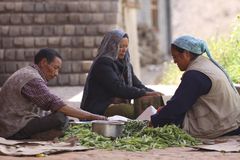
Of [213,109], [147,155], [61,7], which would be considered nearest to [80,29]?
Answer: [61,7]

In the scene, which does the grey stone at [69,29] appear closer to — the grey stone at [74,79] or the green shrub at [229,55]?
the grey stone at [74,79]

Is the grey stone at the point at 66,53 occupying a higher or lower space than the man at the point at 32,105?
lower

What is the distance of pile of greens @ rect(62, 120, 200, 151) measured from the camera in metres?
7.52

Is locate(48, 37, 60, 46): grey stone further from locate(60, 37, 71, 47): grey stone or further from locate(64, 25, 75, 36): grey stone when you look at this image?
locate(64, 25, 75, 36): grey stone

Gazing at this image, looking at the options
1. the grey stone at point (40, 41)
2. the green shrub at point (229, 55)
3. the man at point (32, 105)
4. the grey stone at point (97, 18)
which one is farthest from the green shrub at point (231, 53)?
the man at point (32, 105)

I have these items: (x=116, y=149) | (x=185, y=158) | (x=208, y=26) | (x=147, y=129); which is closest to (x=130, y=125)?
(x=147, y=129)

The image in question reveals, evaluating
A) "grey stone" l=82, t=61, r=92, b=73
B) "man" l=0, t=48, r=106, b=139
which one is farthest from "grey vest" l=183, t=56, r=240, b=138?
"grey stone" l=82, t=61, r=92, b=73

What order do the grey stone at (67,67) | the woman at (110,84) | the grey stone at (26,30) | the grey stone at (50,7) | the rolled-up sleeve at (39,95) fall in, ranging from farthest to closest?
the grey stone at (50,7)
the grey stone at (26,30)
the grey stone at (67,67)
the woman at (110,84)
the rolled-up sleeve at (39,95)

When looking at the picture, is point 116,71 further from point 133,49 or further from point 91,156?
point 133,49

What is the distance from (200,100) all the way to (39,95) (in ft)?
4.90

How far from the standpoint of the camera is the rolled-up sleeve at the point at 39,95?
25.2 feet

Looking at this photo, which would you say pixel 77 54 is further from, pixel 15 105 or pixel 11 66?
pixel 15 105

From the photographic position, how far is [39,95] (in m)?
7.69

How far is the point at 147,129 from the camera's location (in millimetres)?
7965
